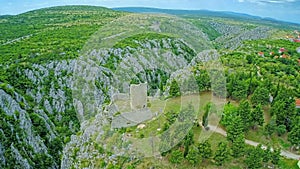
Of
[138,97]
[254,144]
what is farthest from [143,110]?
[254,144]

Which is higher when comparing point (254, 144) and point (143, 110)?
point (143, 110)

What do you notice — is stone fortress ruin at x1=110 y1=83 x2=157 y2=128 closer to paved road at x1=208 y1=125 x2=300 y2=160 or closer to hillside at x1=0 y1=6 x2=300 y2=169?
hillside at x1=0 y1=6 x2=300 y2=169

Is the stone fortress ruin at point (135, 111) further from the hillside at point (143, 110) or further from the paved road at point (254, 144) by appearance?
the paved road at point (254, 144)

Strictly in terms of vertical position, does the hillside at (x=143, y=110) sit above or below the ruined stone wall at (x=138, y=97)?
below

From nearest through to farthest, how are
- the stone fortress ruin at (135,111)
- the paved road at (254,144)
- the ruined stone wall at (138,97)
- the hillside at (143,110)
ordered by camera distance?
the hillside at (143,110) → the paved road at (254,144) → the ruined stone wall at (138,97) → the stone fortress ruin at (135,111)

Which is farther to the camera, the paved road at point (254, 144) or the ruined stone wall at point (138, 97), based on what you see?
the ruined stone wall at point (138, 97)

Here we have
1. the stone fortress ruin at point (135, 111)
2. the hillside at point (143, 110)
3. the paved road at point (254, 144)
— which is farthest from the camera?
the stone fortress ruin at point (135, 111)

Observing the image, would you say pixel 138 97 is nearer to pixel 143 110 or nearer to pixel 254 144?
pixel 143 110

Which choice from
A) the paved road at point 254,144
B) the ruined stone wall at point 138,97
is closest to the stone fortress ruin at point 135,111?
the ruined stone wall at point 138,97

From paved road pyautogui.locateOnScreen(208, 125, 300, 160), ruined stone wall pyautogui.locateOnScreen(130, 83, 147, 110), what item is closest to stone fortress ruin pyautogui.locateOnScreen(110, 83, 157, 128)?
ruined stone wall pyautogui.locateOnScreen(130, 83, 147, 110)

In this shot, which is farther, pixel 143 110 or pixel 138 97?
pixel 143 110
